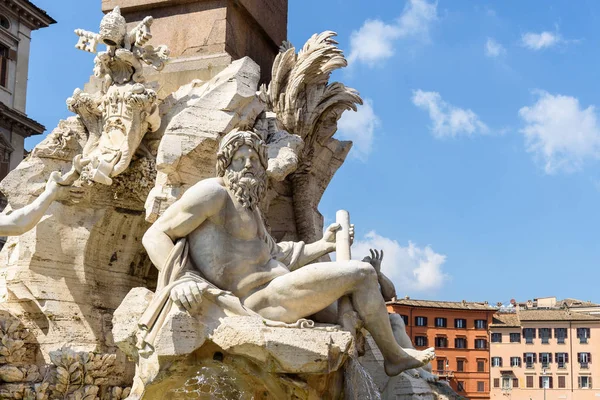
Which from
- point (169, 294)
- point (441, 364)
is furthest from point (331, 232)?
point (441, 364)

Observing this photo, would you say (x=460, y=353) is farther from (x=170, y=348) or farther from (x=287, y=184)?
(x=170, y=348)

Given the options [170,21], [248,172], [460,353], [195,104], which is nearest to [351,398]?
[248,172]

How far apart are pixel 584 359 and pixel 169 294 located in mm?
51385

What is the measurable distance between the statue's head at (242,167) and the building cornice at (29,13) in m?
23.4

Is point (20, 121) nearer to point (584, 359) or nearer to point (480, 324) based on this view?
point (480, 324)

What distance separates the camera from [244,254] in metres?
6.15

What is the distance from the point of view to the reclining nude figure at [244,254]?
604 centimetres

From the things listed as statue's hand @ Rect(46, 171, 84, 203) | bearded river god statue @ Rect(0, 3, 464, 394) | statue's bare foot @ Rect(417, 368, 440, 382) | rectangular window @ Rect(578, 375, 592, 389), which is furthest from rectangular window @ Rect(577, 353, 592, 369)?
statue's hand @ Rect(46, 171, 84, 203)

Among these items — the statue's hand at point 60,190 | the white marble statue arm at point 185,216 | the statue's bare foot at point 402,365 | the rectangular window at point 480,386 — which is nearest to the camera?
the white marble statue arm at point 185,216

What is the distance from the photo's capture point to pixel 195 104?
28.0 ft

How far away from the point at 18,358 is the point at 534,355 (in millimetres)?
48528

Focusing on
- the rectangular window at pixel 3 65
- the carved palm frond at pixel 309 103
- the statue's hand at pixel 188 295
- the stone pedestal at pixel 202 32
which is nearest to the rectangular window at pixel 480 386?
the rectangular window at pixel 3 65

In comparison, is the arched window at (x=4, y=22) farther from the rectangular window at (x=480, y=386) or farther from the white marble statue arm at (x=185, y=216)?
the rectangular window at (x=480, y=386)

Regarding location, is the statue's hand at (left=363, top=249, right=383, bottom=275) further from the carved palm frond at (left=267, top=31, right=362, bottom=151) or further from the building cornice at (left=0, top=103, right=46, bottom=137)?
the building cornice at (left=0, top=103, right=46, bottom=137)
